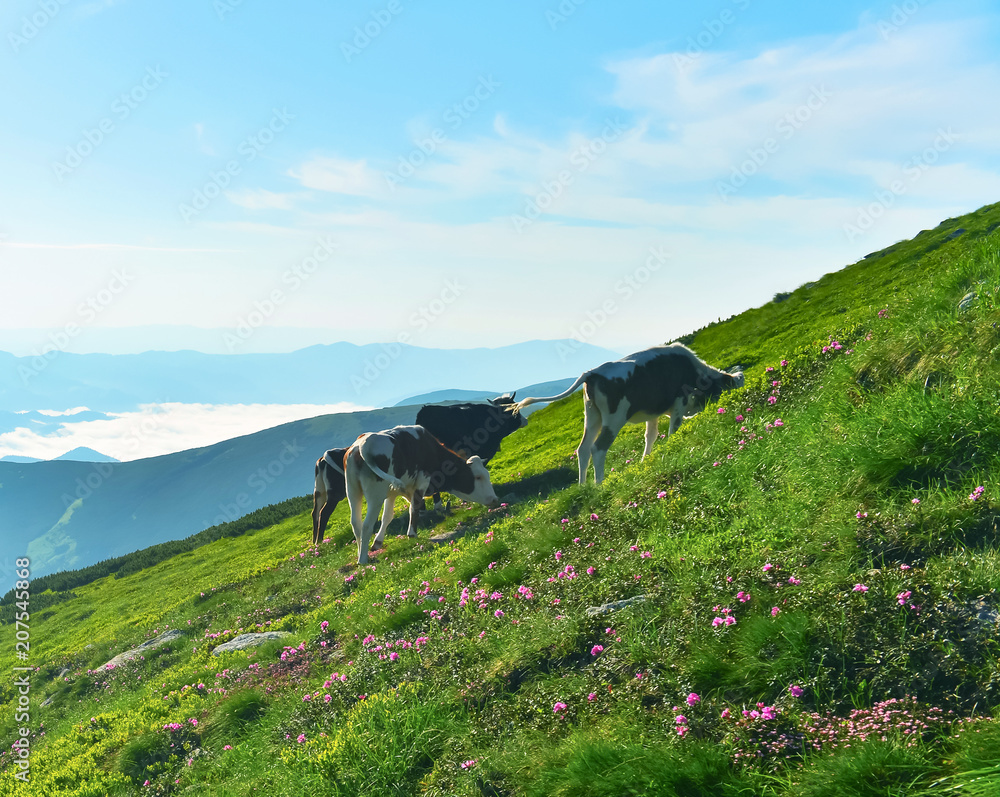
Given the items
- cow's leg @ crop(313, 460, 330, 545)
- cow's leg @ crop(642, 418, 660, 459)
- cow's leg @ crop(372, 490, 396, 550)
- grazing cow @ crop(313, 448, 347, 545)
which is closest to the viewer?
cow's leg @ crop(642, 418, 660, 459)

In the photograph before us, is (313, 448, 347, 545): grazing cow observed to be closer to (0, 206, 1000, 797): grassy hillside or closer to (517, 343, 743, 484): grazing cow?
(517, 343, 743, 484): grazing cow

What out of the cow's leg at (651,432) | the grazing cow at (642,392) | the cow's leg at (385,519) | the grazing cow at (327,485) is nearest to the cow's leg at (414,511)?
the cow's leg at (385,519)

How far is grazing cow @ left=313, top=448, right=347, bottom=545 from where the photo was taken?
23375mm

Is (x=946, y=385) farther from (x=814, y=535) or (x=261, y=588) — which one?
(x=261, y=588)

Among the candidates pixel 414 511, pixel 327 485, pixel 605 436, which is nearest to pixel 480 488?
pixel 414 511

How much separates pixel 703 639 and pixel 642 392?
32.3ft

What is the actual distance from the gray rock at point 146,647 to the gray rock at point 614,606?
14237mm

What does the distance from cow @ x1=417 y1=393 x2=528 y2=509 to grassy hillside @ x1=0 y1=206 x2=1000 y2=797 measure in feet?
43.1

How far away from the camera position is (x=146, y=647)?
1708 cm

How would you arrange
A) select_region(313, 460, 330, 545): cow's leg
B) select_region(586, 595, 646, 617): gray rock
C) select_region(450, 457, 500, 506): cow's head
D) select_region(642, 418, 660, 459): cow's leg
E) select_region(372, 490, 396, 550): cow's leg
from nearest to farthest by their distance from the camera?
select_region(586, 595, 646, 617): gray rock → select_region(642, 418, 660, 459): cow's leg → select_region(372, 490, 396, 550): cow's leg → select_region(450, 457, 500, 506): cow's head → select_region(313, 460, 330, 545): cow's leg

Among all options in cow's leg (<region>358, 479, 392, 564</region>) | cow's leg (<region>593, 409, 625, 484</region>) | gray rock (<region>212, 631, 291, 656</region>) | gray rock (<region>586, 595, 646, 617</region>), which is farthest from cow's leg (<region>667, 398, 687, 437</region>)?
gray rock (<region>212, 631, 291, 656</region>)

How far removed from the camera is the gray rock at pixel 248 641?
12.7 meters

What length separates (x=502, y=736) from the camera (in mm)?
5762

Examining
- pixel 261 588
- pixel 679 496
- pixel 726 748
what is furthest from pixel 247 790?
pixel 261 588
